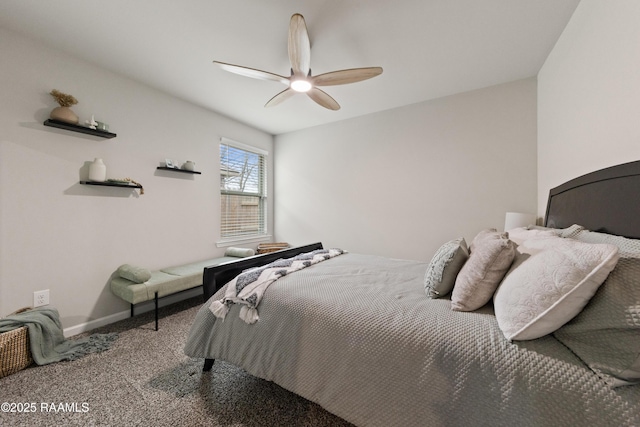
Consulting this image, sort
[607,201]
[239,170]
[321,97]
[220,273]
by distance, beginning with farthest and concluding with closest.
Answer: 1. [239,170]
2. [321,97]
3. [220,273]
4. [607,201]

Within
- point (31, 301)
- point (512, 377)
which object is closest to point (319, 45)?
point (512, 377)

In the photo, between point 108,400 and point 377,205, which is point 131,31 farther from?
point 377,205

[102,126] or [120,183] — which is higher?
[102,126]

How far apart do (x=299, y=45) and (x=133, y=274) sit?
100 inches

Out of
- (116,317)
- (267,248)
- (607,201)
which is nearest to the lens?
(607,201)

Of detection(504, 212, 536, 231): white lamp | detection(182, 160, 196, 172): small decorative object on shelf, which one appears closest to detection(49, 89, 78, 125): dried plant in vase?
detection(182, 160, 196, 172): small decorative object on shelf

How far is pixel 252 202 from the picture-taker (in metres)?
4.18

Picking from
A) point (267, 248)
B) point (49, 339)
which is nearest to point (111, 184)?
point (49, 339)

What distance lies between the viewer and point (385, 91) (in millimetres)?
2838

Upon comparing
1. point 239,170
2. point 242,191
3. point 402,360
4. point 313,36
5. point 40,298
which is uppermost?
point 313,36

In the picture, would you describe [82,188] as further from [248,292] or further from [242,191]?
[248,292]

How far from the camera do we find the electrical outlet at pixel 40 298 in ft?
6.57

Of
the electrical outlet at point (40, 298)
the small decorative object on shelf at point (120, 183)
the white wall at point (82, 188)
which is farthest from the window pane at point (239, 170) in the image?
the electrical outlet at point (40, 298)

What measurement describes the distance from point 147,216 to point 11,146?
1125mm
